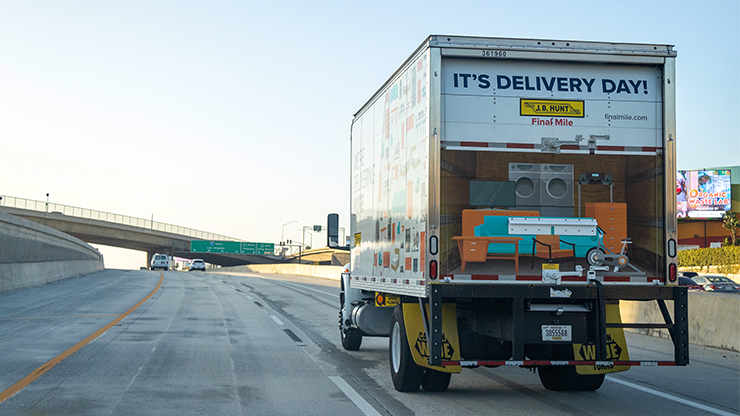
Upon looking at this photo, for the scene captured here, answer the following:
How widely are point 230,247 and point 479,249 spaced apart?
114504 millimetres

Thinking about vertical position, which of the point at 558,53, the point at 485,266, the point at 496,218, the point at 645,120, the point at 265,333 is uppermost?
the point at 558,53

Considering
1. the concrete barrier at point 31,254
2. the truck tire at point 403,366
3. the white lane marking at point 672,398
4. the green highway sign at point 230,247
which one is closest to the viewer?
the white lane marking at point 672,398

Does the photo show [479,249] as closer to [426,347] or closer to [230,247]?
[426,347]

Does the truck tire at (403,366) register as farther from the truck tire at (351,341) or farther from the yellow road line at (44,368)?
the yellow road line at (44,368)

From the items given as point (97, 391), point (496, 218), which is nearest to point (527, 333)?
point (496, 218)

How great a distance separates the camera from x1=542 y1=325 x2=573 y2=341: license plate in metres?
7.28

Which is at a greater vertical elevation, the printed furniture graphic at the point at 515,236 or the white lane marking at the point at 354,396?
the printed furniture graphic at the point at 515,236

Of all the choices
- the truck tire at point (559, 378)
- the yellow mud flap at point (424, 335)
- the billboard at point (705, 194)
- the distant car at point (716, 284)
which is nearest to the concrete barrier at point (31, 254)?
the yellow mud flap at point (424, 335)

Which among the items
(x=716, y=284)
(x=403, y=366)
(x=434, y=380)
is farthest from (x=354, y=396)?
(x=716, y=284)

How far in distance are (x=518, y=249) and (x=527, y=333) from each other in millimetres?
901

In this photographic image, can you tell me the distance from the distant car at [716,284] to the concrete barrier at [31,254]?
95.3 ft

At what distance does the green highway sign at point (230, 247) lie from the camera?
109525 millimetres

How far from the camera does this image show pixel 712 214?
7875cm

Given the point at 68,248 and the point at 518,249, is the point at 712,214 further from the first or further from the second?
the point at 518,249
